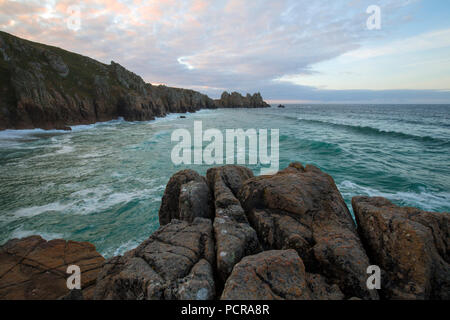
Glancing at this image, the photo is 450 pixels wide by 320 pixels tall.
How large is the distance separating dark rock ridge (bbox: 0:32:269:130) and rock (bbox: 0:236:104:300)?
4064 cm

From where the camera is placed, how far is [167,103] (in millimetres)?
98625

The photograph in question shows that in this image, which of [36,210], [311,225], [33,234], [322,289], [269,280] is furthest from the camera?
[36,210]

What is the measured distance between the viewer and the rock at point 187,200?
6359 mm

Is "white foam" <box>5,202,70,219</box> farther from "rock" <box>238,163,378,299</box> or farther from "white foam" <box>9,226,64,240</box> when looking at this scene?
"rock" <box>238,163,378,299</box>

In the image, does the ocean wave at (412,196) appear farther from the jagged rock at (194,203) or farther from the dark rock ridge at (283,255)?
the jagged rock at (194,203)

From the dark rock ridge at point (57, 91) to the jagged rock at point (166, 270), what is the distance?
146 feet

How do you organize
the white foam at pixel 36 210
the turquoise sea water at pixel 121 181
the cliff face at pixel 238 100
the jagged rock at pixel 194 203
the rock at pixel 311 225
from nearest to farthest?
the rock at pixel 311 225, the jagged rock at pixel 194 203, the turquoise sea water at pixel 121 181, the white foam at pixel 36 210, the cliff face at pixel 238 100

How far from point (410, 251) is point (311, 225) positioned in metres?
1.85

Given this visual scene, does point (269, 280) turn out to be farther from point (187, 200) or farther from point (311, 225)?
point (187, 200)

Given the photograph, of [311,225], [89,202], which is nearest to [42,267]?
[89,202]

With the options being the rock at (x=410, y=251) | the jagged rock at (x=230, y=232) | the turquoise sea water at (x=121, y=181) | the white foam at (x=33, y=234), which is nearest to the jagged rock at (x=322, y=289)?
the rock at (x=410, y=251)

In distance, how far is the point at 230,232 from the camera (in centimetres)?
470

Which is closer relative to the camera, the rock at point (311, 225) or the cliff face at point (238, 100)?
the rock at point (311, 225)
